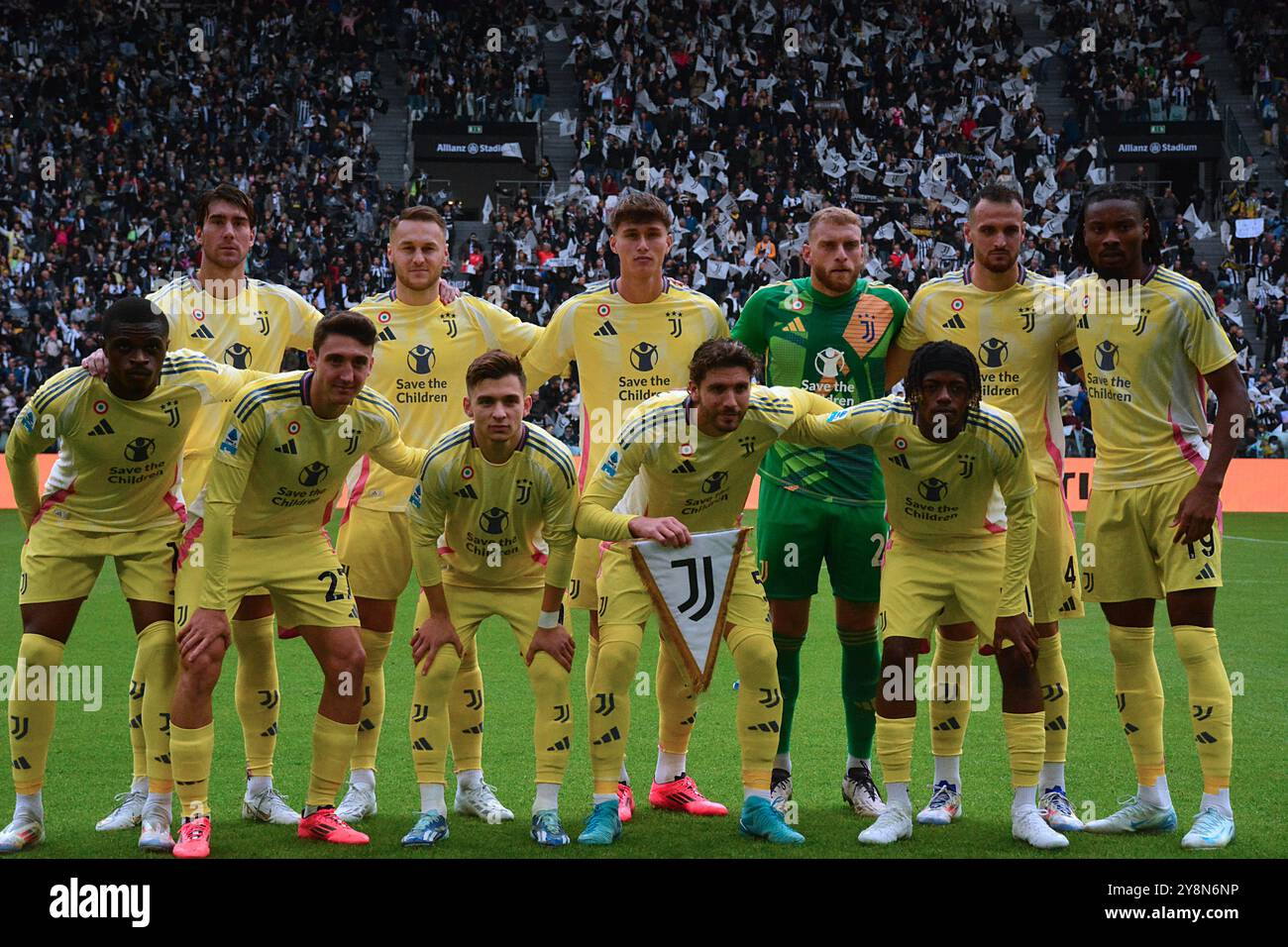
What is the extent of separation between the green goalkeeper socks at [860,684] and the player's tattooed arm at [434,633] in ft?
5.95

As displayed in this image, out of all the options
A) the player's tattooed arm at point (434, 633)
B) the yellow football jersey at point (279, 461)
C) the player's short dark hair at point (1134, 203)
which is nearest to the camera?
the yellow football jersey at point (279, 461)

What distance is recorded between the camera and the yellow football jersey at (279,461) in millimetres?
5516

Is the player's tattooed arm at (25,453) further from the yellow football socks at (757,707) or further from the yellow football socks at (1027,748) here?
the yellow football socks at (1027,748)

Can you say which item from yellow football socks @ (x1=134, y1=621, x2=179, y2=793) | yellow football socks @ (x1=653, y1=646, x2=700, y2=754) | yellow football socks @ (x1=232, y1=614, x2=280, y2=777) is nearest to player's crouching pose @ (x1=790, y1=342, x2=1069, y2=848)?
yellow football socks @ (x1=653, y1=646, x2=700, y2=754)

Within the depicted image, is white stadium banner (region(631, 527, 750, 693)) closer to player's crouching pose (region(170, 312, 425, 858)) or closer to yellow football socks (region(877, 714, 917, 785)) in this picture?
yellow football socks (region(877, 714, 917, 785))

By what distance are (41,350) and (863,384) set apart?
20.9m

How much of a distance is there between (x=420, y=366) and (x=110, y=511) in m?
1.69

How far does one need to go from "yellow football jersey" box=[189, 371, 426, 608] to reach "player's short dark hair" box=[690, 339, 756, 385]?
134 centimetres

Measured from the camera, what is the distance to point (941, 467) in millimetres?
5699

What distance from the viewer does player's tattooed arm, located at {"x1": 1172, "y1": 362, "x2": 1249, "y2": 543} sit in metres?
5.64

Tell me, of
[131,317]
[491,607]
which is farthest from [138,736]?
[131,317]

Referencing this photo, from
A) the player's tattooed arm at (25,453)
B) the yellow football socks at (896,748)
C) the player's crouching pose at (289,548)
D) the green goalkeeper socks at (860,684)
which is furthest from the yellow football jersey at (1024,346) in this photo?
the player's tattooed arm at (25,453)

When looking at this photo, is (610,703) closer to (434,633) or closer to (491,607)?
(491,607)

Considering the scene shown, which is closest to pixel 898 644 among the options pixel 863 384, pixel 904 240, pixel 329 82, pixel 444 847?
pixel 863 384
